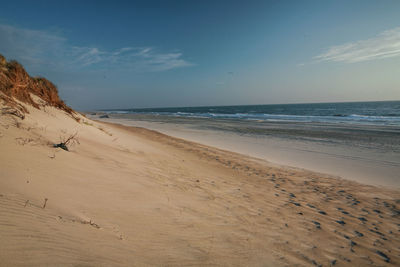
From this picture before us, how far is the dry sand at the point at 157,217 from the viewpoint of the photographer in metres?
1.86

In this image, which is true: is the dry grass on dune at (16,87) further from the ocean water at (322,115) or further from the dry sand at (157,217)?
the ocean water at (322,115)

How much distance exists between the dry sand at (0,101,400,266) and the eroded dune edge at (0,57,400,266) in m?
0.01

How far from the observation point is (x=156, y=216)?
2871mm

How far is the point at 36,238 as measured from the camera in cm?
173

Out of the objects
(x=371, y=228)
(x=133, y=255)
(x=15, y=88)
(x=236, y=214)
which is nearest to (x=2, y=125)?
(x=15, y=88)

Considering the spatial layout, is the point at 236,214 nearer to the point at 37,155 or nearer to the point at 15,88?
the point at 37,155

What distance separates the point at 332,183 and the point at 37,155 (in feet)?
25.4

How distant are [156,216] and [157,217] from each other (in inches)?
1.1

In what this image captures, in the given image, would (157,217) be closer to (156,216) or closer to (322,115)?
(156,216)

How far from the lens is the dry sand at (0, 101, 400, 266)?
1.86m

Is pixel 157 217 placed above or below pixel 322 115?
below

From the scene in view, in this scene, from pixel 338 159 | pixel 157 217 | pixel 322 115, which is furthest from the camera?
pixel 322 115

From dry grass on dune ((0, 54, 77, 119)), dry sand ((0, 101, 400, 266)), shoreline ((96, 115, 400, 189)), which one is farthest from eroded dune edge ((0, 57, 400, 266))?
shoreline ((96, 115, 400, 189))

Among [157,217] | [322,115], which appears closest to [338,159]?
[157,217]
